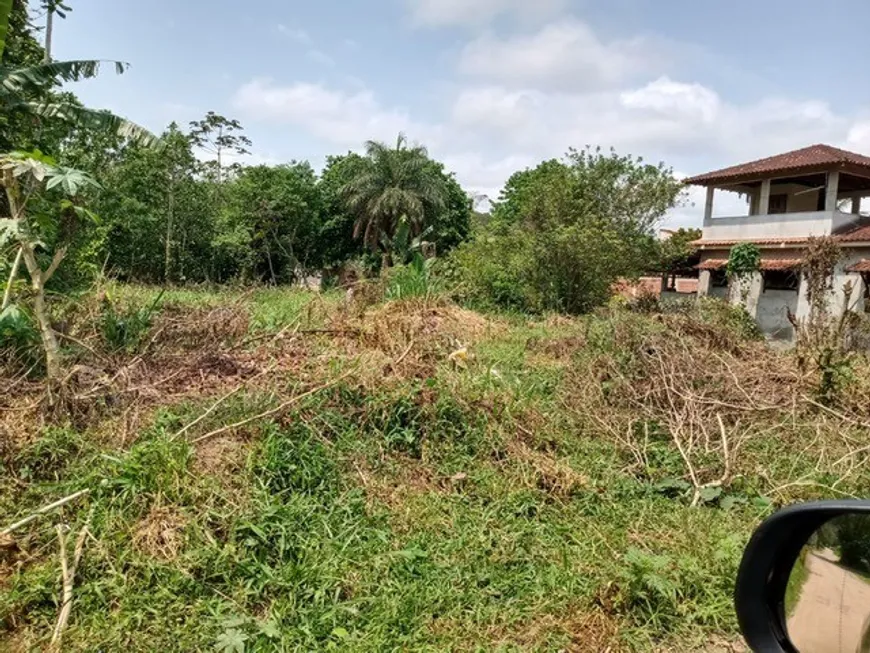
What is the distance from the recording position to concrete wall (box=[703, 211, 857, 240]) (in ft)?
56.5

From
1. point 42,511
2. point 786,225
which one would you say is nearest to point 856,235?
point 786,225

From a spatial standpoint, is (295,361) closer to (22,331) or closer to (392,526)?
(22,331)

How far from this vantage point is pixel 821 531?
1.08m

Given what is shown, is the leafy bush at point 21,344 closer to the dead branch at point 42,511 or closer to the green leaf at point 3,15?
the dead branch at point 42,511

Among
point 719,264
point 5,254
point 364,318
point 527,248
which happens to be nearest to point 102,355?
point 5,254

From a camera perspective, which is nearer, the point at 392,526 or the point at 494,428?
the point at 392,526

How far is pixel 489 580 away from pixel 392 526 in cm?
71

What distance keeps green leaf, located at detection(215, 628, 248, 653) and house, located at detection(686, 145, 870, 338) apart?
16.3m

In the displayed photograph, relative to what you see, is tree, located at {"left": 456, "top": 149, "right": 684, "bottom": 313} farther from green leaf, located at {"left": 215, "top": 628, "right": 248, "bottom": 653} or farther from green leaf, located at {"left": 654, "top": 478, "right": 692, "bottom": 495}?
green leaf, located at {"left": 215, "top": 628, "right": 248, "bottom": 653}

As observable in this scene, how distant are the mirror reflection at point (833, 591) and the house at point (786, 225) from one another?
54.5 ft

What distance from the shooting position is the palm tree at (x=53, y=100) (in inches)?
316

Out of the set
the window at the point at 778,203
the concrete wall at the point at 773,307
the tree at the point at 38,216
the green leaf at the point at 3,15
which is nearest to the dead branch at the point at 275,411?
the tree at the point at 38,216

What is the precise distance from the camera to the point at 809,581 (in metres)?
1.11

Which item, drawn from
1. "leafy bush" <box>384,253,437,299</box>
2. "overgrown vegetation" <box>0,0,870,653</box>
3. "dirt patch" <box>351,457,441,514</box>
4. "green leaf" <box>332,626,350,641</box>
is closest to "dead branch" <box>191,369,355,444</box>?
"overgrown vegetation" <box>0,0,870,653</box>
